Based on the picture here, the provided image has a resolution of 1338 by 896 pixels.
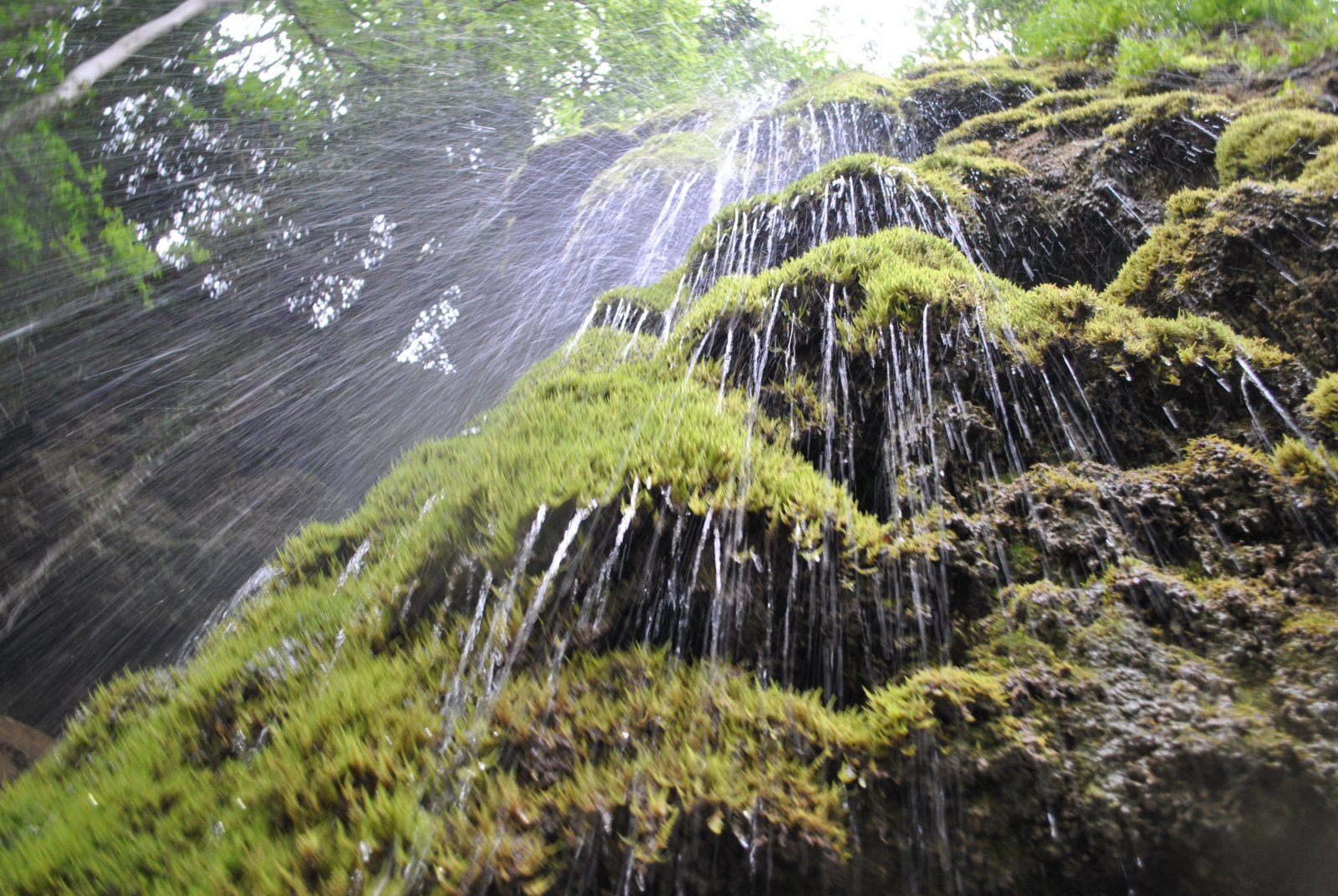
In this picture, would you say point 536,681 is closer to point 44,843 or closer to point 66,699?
point 44,843

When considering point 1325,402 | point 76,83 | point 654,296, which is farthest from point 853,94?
point 76,83

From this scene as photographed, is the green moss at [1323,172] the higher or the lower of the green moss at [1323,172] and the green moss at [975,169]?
the lower

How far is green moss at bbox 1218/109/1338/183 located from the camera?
4312mm

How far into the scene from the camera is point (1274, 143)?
451 cm

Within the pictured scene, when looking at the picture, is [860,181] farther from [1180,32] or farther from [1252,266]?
[1180,32]

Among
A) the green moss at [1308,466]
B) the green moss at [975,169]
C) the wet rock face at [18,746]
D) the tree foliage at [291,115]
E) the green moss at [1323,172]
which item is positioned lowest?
the wet rock face at [18,746]

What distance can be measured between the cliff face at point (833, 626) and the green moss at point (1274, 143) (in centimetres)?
3

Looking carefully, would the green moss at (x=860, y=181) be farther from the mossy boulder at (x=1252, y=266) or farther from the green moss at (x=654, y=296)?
the mossy boulder at (x=1252, y=266)

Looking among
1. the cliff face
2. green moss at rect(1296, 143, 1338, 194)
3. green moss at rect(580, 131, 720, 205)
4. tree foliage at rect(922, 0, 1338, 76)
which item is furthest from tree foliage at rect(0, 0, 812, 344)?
green moss at rect(1296, 143, 1338, 194)

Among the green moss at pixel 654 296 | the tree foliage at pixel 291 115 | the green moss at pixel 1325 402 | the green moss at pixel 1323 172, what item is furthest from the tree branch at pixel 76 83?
the green moss at pixel 1323 172

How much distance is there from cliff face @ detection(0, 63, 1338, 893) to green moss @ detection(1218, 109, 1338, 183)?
0.11 ft

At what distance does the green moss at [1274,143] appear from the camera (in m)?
4.31

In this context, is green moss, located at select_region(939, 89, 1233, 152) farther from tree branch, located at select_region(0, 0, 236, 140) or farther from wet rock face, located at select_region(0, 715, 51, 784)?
wet rock face, located at select_region(0, 715, 51, 784)

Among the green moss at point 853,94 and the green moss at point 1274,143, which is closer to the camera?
the green moss at point 1274,143
